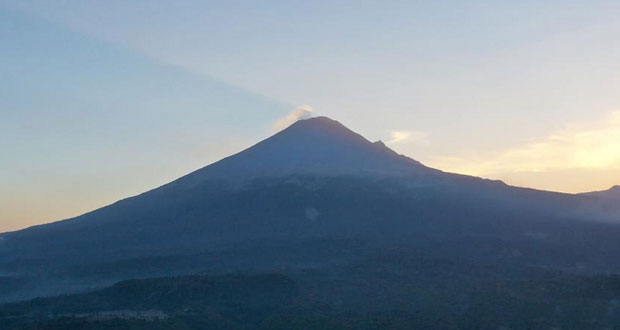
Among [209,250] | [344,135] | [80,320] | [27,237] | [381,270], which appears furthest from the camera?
[344,135]

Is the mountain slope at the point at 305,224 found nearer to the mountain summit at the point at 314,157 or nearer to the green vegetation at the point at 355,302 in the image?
the mountain summit at the point at 314,157

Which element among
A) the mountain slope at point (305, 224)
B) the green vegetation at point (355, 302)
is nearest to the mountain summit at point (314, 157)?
the mountain slope at point (305, 224)

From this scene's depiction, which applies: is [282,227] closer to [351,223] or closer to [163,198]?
[351,223]

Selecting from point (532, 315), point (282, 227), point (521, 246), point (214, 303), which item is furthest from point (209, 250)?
point (532, 315)

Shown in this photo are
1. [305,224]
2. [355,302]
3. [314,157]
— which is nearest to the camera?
[355,302]

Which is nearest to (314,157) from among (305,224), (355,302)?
(305,224)

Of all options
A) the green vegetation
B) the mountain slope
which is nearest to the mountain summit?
the mountain slope

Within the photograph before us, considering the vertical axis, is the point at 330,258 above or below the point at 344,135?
below

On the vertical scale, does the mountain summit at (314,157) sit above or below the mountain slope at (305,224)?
above

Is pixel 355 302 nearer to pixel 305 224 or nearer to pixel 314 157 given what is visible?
pixel 305 224
